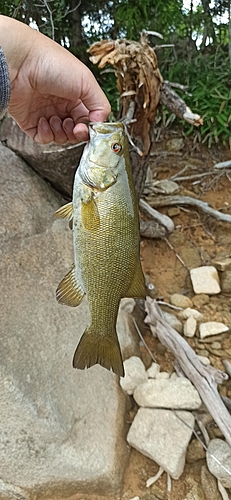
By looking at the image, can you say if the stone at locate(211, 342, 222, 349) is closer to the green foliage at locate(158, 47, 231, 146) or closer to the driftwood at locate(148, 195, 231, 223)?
the driftwood at locate(148, 195, 231, 223)

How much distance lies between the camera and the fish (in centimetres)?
151

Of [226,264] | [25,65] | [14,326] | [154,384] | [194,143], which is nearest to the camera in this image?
[25,65]

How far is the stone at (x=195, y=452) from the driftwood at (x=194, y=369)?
157 mm

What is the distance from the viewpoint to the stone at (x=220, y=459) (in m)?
2.26

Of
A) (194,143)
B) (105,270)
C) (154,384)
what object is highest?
(105,270)

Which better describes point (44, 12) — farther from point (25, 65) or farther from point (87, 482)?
point (87, 482)

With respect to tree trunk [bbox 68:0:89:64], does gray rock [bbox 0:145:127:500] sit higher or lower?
lower

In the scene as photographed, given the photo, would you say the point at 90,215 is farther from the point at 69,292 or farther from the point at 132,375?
the point at 132,375

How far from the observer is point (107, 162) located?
59.6 inches

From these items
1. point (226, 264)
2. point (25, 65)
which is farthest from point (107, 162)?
point (226, 264)

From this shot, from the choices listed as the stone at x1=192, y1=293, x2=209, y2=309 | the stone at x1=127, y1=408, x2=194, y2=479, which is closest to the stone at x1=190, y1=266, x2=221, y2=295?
the stone at x1=192, y1=293, x2=209, y2=309

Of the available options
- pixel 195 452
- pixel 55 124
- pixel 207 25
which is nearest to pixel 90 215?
pixel 55 124

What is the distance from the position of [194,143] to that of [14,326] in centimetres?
275

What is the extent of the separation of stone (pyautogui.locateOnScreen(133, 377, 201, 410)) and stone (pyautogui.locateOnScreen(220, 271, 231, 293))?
85cm
